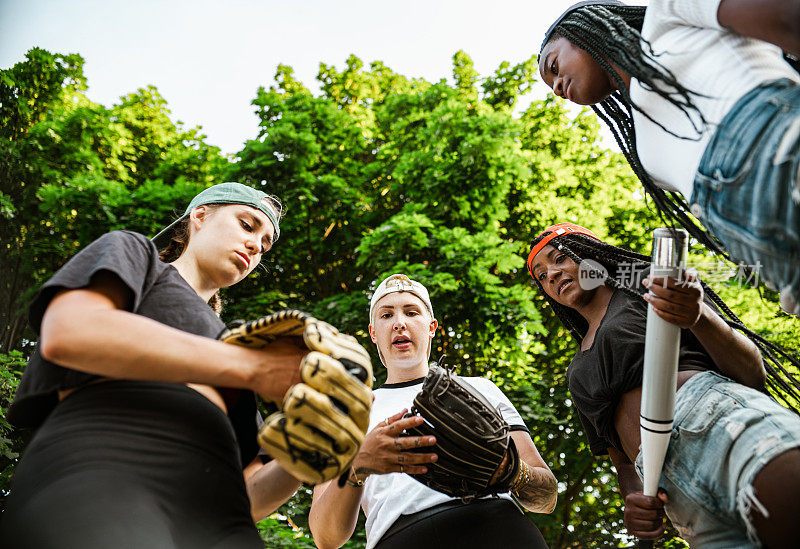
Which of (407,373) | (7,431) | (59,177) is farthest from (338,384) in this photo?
(59,177)

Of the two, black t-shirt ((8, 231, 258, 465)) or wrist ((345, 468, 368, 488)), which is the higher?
black t-shirt ((8, 231, 258, 465))

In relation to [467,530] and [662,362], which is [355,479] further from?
[662,362]

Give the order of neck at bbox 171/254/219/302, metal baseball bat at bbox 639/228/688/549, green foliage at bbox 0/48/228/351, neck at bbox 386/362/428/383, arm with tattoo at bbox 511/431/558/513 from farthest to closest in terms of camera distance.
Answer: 1. green foliage at bbox 0/48/228/351
2. neck at bbox 386/362/428/383
3. arm with tattoo at bbox 511/431/558/513
4. neck at bbox 171/254/219/302
5. metal baseball bat at bbox 639/228/688/549

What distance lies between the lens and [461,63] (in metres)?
12.1

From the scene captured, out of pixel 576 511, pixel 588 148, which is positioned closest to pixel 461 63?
pixel 588 148

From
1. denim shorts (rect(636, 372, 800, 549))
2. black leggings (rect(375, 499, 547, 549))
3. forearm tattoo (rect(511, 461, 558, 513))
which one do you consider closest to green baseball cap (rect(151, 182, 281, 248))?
black leggings (rect(375, 499, 547, 549))

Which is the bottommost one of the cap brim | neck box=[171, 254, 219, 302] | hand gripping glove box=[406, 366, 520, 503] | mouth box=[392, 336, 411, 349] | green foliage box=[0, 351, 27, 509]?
green foliage box=[0, 351, 27, 509]

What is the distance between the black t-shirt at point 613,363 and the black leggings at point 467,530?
0.48m

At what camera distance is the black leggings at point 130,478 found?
1090mm

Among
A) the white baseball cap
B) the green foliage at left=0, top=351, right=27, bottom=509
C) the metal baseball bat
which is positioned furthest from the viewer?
the green foliage at left=0, top=351, right=27, bottom=509

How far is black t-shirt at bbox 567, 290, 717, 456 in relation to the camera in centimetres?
199

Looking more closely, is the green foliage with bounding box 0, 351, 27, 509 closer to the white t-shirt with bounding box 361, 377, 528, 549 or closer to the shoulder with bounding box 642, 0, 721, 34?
the white t-shirt with bounding box 361, 377, 528, 549

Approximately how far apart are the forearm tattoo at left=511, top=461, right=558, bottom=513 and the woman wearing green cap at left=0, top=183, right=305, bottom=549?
1.27m

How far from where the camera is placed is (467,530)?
2.16m
